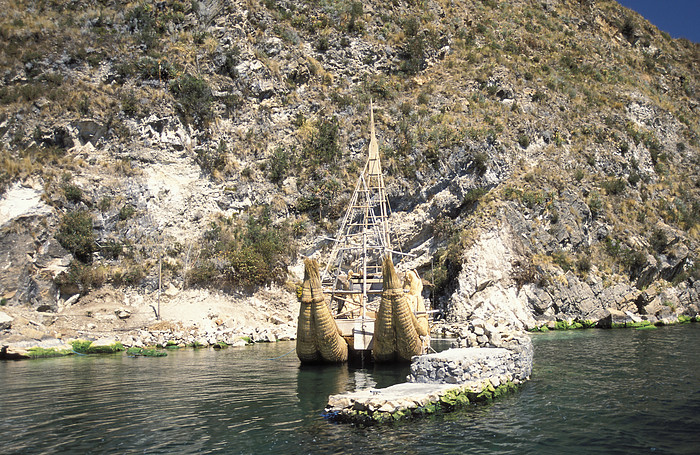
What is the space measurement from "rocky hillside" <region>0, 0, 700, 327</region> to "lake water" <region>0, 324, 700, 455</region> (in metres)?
15.9

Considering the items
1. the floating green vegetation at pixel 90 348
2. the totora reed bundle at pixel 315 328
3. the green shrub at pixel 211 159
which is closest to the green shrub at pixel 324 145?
the green shrub at pixel 211 159

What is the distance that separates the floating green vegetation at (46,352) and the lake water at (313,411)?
4.08 metres

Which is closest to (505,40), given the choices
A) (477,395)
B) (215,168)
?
(215,168)

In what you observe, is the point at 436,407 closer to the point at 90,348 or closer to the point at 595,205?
the point at 90,348

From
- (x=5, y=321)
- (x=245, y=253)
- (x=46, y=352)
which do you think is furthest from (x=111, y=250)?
(x=46, y=352)

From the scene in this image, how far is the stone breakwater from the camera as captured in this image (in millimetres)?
11586

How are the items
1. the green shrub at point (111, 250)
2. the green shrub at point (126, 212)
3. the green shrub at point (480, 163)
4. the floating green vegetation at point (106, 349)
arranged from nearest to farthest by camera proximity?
the floating green vegetation at point (106, 349), the green shrub at point (111, 250), the green shrub at point (126, 212), the green shrub at point (480, 163)

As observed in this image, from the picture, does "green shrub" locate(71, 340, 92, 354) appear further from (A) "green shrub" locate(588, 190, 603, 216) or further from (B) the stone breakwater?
(A) "green shrub" locate(588, 190, 603, 216)

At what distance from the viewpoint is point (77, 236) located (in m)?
36.3

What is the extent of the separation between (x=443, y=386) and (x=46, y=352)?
75.5 ft

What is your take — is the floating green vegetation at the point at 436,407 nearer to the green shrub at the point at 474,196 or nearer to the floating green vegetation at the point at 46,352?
the floating green vegetation at the point at 46,352

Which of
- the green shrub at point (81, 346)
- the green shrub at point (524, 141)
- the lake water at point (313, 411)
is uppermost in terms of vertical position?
the green shrub at point (524, 141)

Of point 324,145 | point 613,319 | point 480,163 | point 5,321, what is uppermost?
point 324,145

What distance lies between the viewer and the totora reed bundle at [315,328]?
18.5 meters
